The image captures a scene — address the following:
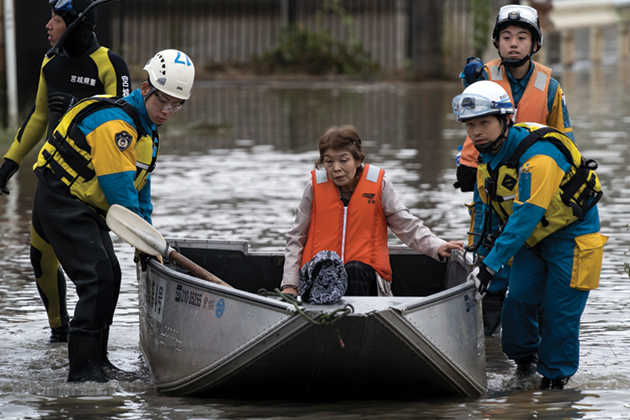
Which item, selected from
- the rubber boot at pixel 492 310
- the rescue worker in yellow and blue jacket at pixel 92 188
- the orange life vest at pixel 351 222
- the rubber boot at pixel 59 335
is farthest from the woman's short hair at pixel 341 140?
the rubber boot at pixel 59 335

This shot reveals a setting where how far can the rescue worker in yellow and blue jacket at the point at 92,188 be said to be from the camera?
5.64m

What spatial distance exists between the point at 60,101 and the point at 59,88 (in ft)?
0.31

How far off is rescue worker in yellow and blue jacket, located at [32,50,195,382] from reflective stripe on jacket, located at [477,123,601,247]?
5.74ft

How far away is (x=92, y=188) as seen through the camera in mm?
5684

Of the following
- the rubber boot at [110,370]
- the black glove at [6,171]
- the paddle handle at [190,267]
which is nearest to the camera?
the paddle handle at [190,267]

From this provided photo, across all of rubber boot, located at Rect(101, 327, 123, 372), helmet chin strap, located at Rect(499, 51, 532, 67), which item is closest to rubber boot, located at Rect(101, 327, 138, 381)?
rubber boot, located at Rect(101, 327, 123, 372)

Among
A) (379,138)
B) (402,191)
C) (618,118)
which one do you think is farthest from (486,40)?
(402,191)

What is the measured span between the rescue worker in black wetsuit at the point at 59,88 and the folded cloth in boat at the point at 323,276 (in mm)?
1753

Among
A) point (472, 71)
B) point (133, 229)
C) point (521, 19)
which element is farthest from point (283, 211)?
point (133, 229)

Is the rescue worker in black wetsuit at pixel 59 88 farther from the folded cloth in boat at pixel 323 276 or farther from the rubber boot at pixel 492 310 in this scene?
the rubber boot at pixel 492 310

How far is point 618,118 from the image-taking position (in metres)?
19.4

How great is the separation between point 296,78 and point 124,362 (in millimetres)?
23061

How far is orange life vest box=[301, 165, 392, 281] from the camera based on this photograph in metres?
6.30

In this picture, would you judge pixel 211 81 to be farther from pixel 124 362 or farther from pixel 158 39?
pixel 124 362
